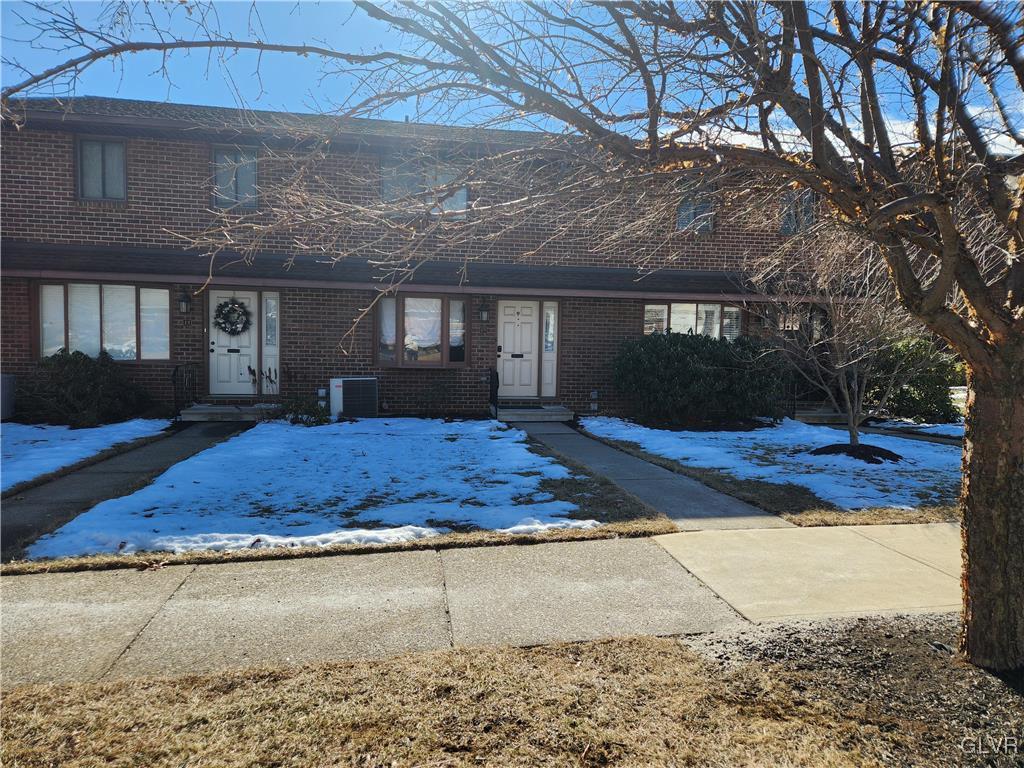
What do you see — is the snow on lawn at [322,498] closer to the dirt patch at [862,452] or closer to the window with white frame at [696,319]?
the dirt patch at [862,452]

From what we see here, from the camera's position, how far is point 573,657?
3408mm

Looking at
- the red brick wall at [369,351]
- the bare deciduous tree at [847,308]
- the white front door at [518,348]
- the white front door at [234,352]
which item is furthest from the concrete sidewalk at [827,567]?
the white front door at [234,352]

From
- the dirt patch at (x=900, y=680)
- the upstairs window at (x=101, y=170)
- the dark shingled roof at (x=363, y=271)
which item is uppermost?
the upstairs window at (x=101, y=170)

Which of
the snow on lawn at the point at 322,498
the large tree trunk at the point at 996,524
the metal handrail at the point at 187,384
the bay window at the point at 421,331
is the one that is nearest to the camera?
the large tree trunk at the point at 996,524

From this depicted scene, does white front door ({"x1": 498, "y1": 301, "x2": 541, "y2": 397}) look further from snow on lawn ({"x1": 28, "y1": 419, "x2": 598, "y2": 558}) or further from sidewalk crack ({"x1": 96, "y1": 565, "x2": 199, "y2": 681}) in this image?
sidewalk crack ({"x1": 96, "y1": 565, "x2": 199, "y2": 681})

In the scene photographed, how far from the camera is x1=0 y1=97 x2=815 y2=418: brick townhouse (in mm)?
12266

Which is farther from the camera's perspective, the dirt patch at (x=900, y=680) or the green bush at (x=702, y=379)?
the green bush at (x=702, y=379)

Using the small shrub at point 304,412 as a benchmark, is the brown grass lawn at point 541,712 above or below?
below

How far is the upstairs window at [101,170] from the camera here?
12.6 m

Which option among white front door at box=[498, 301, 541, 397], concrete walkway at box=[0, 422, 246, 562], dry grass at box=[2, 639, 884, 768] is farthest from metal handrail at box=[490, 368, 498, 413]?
dry grass at box=[2, 639, 884, 768]

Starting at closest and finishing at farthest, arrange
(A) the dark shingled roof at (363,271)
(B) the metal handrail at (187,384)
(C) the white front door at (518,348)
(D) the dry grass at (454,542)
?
1. (D) the dry grass at (454,542)
2. (A) the dark shingled roof at (363,271)
3. (B) the metal handrail at (187,384)
4. (C) the white front door at (518,348)

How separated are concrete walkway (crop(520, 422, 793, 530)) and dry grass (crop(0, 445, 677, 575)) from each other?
0.98 ft

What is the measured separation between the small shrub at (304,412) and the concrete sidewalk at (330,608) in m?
7.18

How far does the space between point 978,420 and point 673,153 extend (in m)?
2.02
